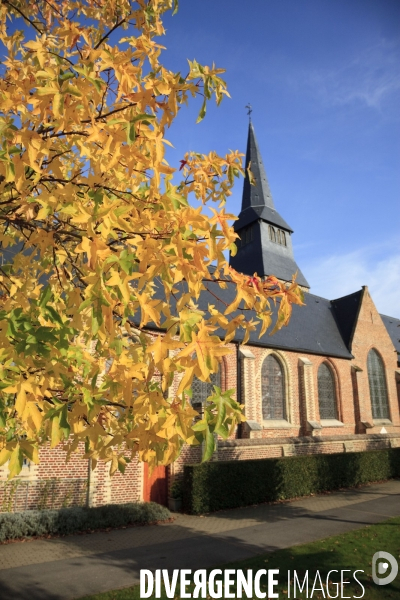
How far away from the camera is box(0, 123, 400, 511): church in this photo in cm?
1180

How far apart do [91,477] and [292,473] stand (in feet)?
24.9

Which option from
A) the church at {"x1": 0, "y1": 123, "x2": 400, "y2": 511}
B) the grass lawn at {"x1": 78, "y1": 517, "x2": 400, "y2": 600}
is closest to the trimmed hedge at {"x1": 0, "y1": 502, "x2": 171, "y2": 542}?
the church at {"x1": 0, "y1": 123, "x2": 400, "y2": 511}

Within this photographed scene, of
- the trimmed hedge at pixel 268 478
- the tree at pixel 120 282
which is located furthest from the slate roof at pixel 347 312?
the tree at pixel 120 282

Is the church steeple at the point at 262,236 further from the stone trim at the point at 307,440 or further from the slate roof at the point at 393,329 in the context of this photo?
the stone trim at the point at 307,440

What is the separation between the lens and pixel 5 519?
9.59m

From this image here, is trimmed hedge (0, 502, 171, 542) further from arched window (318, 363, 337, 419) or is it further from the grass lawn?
arched window (318, 363, 337, 419)

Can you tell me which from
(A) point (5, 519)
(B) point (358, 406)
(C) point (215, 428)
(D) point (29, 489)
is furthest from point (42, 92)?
(B) point (358, 406)

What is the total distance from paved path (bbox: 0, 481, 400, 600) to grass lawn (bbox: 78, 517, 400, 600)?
50 centimetres

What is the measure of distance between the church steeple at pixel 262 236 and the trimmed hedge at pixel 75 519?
2112cm

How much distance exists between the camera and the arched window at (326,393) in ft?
71.1

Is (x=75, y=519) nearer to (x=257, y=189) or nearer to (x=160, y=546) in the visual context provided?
(x=160, y=546)

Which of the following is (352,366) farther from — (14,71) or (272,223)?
(14,71)

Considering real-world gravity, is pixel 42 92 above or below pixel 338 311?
below

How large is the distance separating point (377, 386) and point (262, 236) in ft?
46.7
